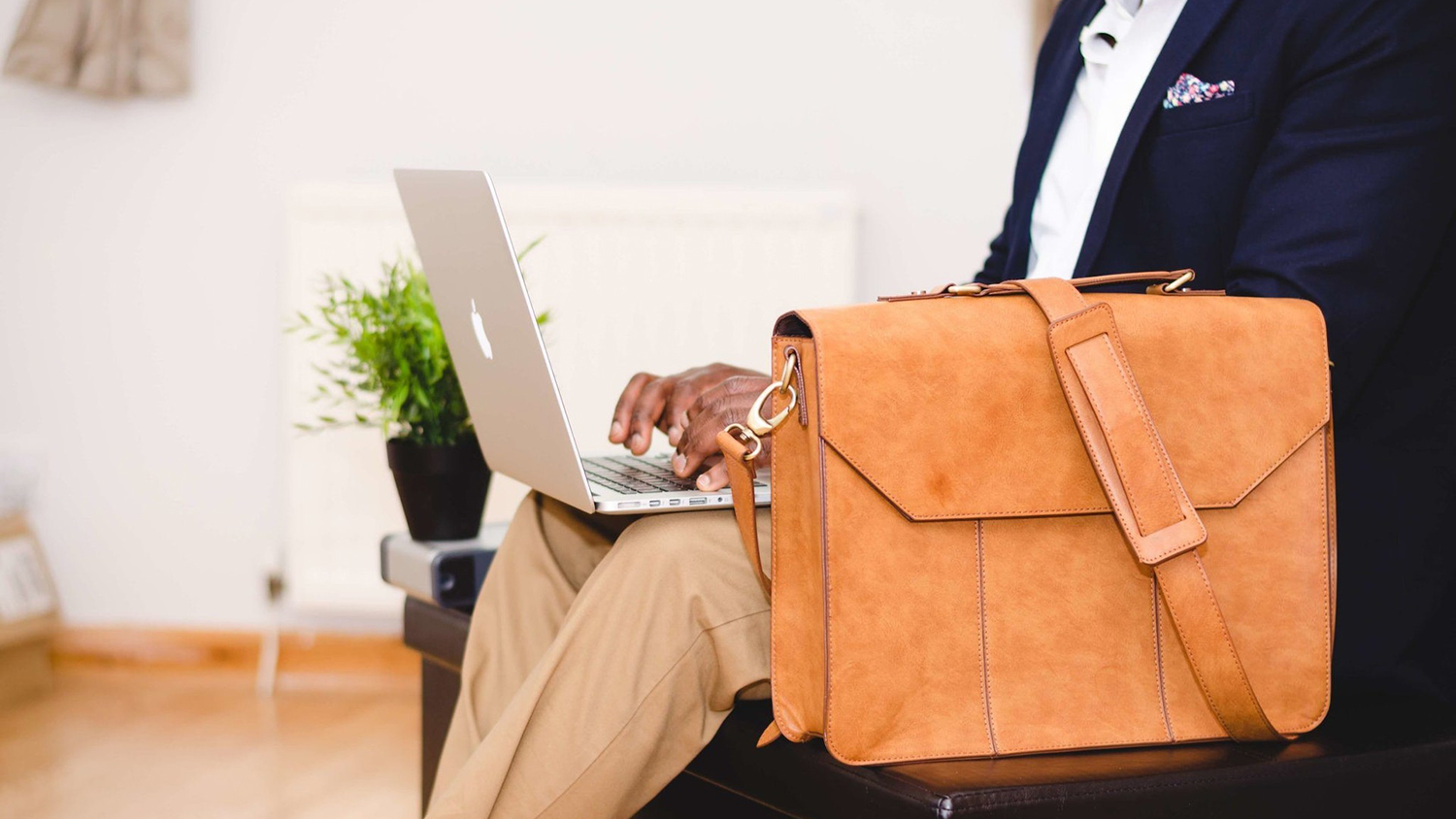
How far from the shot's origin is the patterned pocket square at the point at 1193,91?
3.39 feet

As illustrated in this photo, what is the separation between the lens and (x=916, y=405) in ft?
2.50

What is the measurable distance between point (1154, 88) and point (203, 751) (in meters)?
1.70

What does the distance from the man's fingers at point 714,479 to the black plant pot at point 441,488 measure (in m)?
0.68

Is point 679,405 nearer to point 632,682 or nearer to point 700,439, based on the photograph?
point 700,439

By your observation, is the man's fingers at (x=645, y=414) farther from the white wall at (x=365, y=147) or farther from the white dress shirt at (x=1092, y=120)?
the white wall at (x=365, y=147)

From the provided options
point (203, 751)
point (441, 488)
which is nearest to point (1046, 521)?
point (441, 488)

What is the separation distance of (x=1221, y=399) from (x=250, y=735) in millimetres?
1773

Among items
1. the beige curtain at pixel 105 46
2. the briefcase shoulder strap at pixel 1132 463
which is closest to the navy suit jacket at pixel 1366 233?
the briefcase shoulder strap at pixel 1132 463

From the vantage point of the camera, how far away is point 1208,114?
3.42 feet

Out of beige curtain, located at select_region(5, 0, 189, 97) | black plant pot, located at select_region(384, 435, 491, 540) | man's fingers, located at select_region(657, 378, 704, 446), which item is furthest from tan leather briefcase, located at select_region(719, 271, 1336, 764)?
beige curtain, located at select_region(5, 0, 189, 97)

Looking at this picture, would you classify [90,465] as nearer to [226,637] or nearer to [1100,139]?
[226,637]

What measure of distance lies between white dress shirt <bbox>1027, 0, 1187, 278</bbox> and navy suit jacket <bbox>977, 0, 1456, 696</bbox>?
0.42 feet

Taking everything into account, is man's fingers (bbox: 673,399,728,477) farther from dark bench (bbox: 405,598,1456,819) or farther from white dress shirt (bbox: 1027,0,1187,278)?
white dress shirt (bbox: 1027,0,1187,278)

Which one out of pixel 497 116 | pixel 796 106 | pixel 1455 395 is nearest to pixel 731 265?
pixel 796 106
